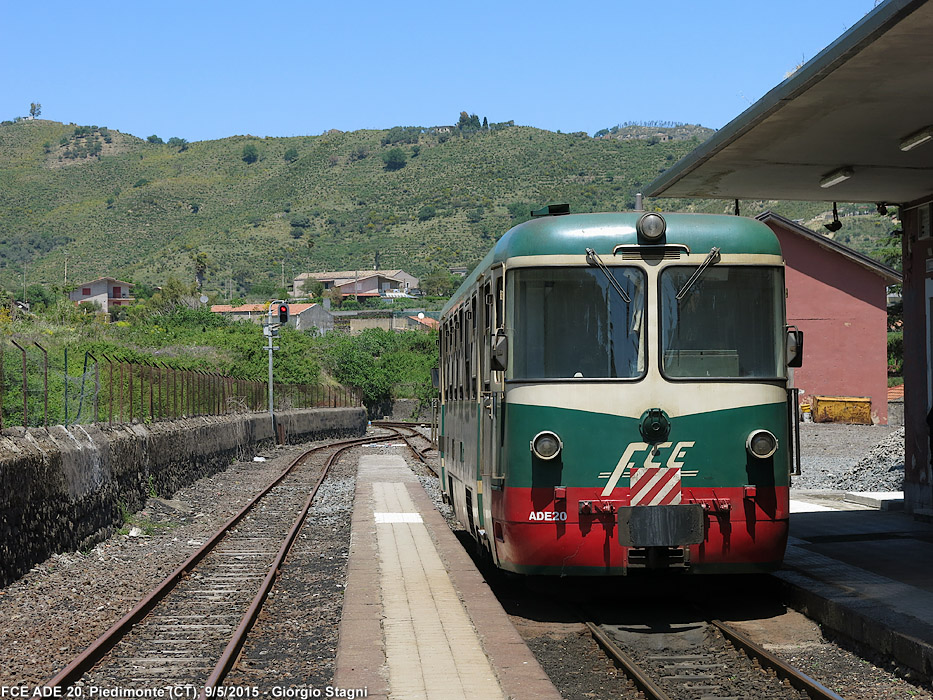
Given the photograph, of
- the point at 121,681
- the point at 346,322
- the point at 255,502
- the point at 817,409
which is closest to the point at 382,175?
the point at 346,322

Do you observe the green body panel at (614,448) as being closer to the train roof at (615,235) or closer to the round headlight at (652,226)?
the train roof at (615,235)

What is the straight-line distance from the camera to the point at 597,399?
9.32 meters

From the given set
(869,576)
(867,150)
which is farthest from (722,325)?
(867,150)

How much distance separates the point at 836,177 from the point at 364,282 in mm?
146771

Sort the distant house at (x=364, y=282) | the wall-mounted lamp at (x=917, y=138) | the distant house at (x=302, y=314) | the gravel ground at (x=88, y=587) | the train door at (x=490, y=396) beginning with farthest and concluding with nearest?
the distant house at (x=364, y=282), the distant house at (x=302, y=314), the wall-mounted lamp at (x=917, y=138), the train door at (x=490, y=396), the gravel ground at (x=88, y=587)

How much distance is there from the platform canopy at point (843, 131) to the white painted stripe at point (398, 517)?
621cm

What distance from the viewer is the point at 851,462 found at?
87.9 ft

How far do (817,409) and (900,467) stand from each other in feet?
82.8

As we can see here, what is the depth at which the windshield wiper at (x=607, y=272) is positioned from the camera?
31.2ft

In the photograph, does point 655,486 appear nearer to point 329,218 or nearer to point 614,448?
point 614,448

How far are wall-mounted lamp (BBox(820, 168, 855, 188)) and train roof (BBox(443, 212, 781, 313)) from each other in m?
3.78

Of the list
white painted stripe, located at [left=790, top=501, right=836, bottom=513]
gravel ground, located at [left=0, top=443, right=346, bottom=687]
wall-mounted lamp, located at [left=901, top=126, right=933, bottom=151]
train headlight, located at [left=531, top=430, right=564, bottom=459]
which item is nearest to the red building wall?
white painted stripe, located at [left=790, top=501, right=836, bottom=513]

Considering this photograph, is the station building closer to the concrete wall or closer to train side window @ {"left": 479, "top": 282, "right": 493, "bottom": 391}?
train side window @ {"left": 479, "top": 282, "right": 493, "bottom": 391}

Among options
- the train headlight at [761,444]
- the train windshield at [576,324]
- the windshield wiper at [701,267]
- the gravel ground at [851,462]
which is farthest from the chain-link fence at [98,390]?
the gravel ground at [851,462]
